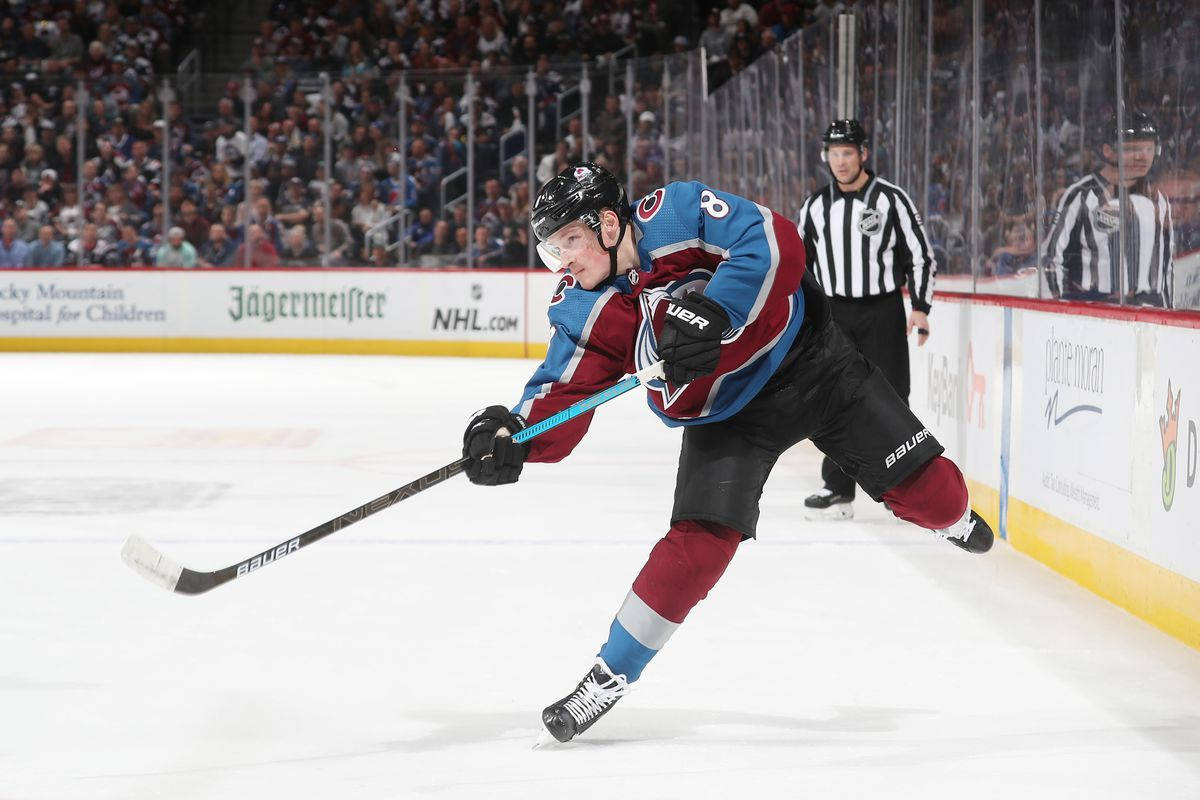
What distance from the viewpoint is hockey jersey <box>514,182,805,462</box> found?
8.57 feet

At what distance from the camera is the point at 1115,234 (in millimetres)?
4297

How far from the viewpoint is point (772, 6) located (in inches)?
581

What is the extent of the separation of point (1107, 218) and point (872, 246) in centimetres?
91

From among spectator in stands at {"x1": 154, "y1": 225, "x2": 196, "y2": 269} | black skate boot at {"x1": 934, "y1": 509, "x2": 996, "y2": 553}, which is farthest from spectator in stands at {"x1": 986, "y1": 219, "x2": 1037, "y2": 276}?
spectator in stands at {"x1": 154, "y1": 225, "x2": 196, "y2": 269}

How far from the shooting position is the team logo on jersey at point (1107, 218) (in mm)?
4293

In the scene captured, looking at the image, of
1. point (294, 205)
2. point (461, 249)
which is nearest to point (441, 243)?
point (461, 249)

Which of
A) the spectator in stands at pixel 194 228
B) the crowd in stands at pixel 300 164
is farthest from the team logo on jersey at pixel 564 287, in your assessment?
the spectator in stands at pixel 194 228

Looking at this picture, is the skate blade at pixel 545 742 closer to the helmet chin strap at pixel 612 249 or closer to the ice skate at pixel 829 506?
the helmet chin strap at pixel 612 249

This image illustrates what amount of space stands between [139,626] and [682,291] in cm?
169

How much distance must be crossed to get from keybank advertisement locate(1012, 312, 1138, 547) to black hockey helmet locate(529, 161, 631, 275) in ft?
5.70

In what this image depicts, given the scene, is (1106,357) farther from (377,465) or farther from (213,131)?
(213,131)

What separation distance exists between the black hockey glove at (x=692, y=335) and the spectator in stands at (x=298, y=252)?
10.7 metres

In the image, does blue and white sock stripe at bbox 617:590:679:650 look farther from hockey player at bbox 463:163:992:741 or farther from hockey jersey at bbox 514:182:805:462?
hockey jersey at bbox 514:182:805:462

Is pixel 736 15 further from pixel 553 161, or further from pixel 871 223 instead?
pixel 871 223
